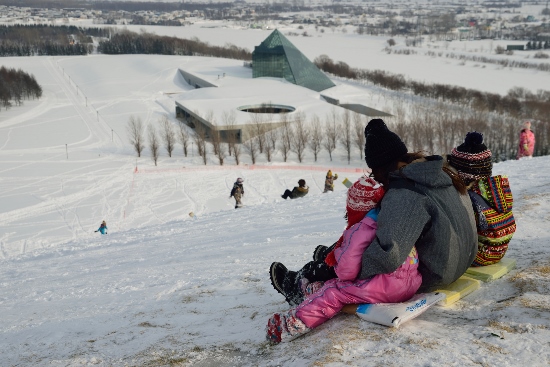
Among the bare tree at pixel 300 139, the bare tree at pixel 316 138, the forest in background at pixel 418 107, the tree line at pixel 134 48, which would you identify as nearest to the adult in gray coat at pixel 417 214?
the forest in background at pixel 418 107

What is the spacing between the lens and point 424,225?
243 cm

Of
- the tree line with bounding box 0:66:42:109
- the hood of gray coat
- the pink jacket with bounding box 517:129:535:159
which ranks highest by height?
the hood of gray coat

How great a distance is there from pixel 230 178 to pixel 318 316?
17.6 meters

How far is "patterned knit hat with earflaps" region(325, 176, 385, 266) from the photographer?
8.26 ft

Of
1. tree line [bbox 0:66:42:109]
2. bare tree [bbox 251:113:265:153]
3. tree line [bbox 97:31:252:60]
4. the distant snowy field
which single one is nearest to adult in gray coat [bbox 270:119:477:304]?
the distant snowy field

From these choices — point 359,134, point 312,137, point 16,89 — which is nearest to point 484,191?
point 359,134

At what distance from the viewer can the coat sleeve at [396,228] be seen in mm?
2363

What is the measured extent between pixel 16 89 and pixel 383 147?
153 ft

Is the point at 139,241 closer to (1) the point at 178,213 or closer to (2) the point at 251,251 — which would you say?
(2) the point at 251,251

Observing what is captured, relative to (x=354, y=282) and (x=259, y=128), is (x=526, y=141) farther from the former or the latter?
(x=259, y=128)

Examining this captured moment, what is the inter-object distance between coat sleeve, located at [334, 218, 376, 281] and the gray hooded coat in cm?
4

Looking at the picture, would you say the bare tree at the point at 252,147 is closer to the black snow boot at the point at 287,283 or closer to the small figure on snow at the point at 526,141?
the small figure on snow at the point at 526,141

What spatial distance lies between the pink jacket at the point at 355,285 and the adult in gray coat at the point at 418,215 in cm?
5

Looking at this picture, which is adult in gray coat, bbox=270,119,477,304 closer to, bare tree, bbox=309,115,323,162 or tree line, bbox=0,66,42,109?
bare tree, bbox=309,115,323,162
